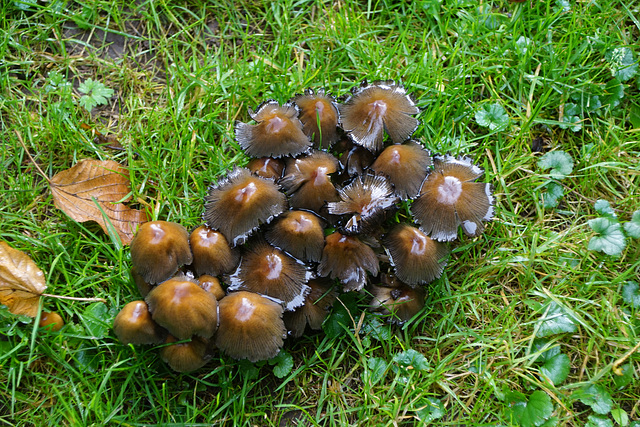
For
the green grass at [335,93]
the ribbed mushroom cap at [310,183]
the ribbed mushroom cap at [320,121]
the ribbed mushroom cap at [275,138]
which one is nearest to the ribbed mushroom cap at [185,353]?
the green grass at [335,93]

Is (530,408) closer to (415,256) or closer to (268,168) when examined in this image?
(415,256)

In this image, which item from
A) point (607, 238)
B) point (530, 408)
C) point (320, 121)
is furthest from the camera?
point (607, 238)

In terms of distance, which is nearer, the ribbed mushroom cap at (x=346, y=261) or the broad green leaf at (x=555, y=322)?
the ribbed mushroom cap at (x=346, y=261)

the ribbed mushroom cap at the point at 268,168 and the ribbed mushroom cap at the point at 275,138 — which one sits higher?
the ribbed mushroom cap at the point at 275,138

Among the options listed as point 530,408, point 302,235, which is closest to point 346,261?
point 302,235

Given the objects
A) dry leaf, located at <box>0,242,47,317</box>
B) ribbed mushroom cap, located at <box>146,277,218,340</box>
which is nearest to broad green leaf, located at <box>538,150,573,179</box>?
ribbed mushroom cap, located at <box>146,277,218,340</box>

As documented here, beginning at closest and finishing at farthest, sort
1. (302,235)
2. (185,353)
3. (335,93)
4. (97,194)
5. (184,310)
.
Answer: (184,310), (185,353), (302,235), (97,194), (335,93)

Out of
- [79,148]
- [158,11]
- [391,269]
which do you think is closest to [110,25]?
[158,11]

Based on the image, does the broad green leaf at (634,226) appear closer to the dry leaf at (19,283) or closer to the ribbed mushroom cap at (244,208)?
the ribbed mushroom cap at (244,208)
